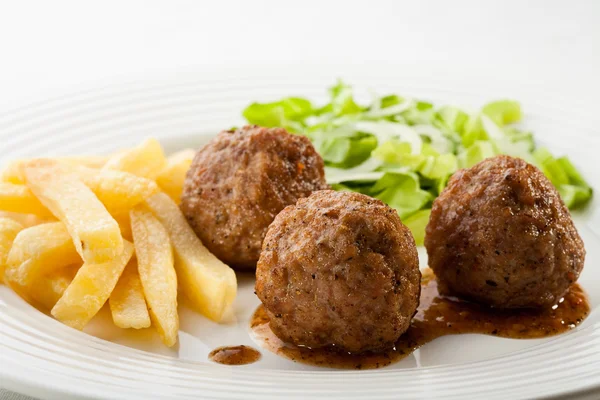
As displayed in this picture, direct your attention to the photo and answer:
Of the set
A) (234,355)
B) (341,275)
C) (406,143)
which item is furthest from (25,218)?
(406,143)

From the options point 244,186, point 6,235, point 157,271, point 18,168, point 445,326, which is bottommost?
point 445,326

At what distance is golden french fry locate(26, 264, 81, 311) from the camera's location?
456 centimetres

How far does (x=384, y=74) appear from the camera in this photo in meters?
8.17

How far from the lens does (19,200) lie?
16.2ft

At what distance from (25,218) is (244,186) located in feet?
4.88

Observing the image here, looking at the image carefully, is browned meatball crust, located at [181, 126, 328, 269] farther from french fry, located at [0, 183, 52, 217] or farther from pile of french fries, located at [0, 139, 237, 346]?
french fry, located at [0, 183, 52, 217]

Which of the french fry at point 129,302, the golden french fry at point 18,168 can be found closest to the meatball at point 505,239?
the french fry at point 129,302

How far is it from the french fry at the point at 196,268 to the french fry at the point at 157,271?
100 mm

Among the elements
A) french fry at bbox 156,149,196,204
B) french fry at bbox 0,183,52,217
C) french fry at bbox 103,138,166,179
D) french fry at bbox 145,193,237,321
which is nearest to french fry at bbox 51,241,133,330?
french fry at bbox 145,193,237,321

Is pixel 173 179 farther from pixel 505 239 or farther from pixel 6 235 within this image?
pixel 505 239

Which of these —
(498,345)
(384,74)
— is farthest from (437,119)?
(498,345)

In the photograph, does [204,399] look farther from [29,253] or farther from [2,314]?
[29,253]

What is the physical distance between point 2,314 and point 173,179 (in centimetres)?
176

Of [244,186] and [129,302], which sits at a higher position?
[244,186]
